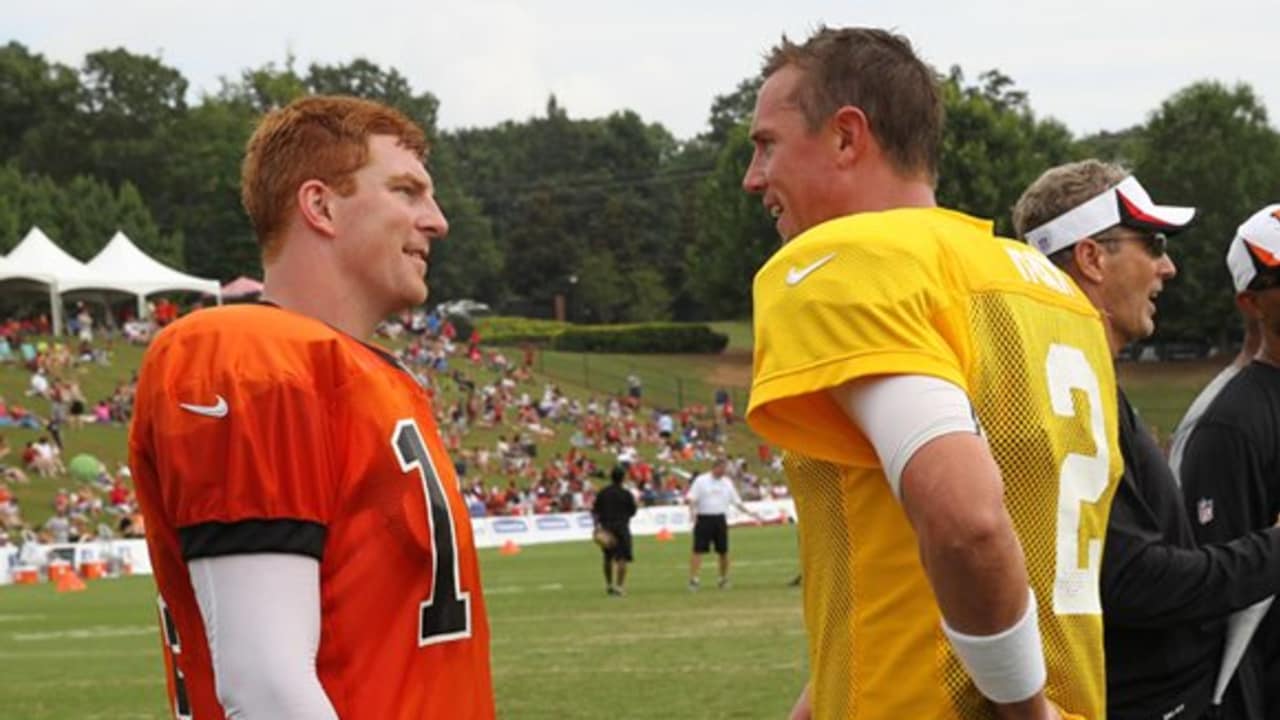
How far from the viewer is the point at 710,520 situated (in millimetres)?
25531

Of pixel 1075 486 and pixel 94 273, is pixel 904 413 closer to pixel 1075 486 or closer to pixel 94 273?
pixel 1075 486

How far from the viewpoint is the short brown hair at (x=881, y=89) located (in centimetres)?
340

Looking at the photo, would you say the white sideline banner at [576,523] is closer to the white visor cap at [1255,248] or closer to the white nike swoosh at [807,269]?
the white visor cap at [1255,248]

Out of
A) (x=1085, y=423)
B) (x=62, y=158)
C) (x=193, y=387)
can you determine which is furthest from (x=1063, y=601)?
(x=62, y=158)

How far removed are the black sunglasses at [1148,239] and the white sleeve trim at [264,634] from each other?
2120mm

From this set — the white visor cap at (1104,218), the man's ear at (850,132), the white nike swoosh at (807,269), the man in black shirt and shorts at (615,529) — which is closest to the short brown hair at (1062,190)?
the white visor cap at (1104,218)

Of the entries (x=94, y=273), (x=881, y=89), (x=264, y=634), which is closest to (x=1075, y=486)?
(x=881, y=89)

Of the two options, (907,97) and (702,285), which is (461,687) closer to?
(907,97)

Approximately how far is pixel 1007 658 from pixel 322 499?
1.16m

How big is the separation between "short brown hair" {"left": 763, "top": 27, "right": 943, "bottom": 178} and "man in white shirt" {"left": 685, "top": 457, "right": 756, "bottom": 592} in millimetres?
21131

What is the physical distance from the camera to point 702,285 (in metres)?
95.0

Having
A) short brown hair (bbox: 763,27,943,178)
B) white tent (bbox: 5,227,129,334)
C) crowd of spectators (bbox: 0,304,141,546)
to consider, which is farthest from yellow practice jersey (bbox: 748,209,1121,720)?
white tent (bbox: 5,227,129,334)

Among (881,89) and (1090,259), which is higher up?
(881,89)

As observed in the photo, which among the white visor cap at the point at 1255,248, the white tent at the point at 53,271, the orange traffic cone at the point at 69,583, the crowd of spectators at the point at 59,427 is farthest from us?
the white tent at the point at 53,271
